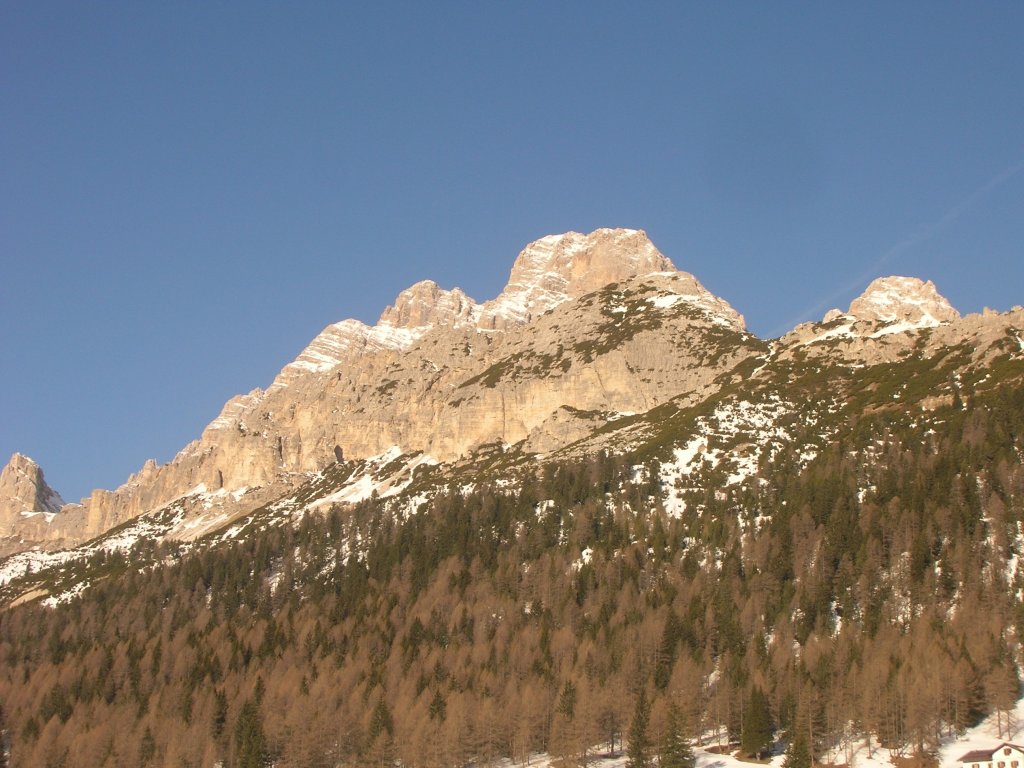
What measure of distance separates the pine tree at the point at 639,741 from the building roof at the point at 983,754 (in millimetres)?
27778

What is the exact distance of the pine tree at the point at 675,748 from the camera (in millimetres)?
101312

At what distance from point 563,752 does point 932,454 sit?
263ft

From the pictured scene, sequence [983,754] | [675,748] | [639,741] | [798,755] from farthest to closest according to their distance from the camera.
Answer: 1. [639,741]
2. [675,748]
3. [798,755]
4. [983,754]

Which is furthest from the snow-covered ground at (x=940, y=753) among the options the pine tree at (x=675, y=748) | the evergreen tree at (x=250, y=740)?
the evergreen tree at (x=250, y=740)

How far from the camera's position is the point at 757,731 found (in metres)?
107

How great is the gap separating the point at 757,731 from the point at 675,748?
9.48 m

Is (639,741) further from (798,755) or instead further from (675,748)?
(798,755)

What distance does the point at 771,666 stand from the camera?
120 meters

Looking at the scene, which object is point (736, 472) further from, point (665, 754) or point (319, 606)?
point (665, 754)

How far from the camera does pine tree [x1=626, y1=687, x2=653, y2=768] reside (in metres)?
104

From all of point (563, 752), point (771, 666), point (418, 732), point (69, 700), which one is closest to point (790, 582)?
point (771, 666)

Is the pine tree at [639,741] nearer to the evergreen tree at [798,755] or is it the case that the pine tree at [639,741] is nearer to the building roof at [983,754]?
the evergreen tree at [798,755]

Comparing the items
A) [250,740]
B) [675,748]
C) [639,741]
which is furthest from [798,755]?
[250,740]

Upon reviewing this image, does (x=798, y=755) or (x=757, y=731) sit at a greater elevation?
(x=757, y=731)
